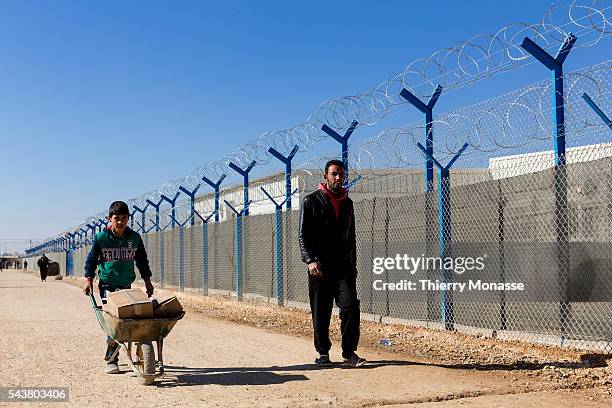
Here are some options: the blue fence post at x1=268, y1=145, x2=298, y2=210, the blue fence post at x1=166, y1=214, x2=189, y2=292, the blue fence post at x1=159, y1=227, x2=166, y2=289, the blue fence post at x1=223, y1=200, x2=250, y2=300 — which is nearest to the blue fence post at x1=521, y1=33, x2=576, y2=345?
the blue fence post at x1=268, y1=145, x2=298, y2=210

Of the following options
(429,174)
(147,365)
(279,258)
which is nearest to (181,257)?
(279,258)

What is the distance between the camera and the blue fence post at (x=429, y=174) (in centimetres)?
931

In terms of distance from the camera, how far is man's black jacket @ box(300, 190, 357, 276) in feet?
22.8

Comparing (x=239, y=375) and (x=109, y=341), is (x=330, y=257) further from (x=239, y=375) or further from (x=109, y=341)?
(x=109, y=341)

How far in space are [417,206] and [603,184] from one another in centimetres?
317

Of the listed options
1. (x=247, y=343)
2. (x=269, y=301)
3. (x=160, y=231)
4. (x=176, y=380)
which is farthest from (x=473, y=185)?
(x=160, y=231)

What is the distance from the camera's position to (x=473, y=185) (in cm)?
872

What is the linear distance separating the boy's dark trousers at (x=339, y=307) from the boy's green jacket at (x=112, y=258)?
5.51 feet

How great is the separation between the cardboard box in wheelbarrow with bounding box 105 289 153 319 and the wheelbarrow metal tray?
46 millimetres

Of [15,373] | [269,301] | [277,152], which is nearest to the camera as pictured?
[15,373]

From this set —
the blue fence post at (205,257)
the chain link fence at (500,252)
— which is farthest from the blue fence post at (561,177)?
the blue fence post at (205,257)

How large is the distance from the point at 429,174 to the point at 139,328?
15.0 ft

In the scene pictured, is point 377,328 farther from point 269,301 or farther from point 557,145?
point 269,301

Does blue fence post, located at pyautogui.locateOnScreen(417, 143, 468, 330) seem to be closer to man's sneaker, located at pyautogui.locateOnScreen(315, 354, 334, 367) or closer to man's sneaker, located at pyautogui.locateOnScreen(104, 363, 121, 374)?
man's sneaker, located at pyautogui.locateOnScreen(315, 354, 334, 367)
